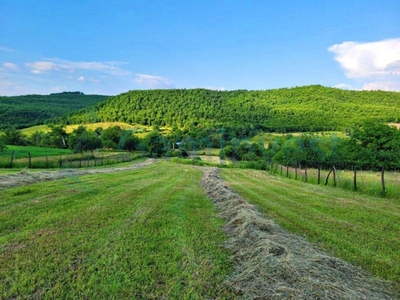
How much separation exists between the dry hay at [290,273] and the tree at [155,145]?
62.4 metres

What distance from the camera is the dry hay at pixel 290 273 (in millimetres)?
3500

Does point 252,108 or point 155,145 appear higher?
point 252,108

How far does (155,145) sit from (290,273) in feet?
212

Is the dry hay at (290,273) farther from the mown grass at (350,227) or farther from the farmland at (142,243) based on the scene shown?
the mown grass at (350,227)

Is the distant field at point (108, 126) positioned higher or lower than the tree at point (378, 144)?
higher

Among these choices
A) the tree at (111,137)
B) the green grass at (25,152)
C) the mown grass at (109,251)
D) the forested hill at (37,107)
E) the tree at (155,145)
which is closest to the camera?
the mown grass at (109,251)

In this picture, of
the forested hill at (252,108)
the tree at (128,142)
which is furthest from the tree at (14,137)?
the forested hill at (252,108)

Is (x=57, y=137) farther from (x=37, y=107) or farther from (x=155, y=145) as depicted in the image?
(x=37, y=107)

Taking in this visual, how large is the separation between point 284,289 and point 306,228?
13.1 ft

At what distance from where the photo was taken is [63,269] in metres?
4.23

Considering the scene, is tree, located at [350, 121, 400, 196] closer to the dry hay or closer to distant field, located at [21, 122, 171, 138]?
the dry hay

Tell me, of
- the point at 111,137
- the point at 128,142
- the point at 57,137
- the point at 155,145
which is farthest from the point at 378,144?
the point at 57,137

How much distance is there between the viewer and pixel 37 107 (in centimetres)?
11062

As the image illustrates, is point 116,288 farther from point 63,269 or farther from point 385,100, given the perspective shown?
point 385,100
